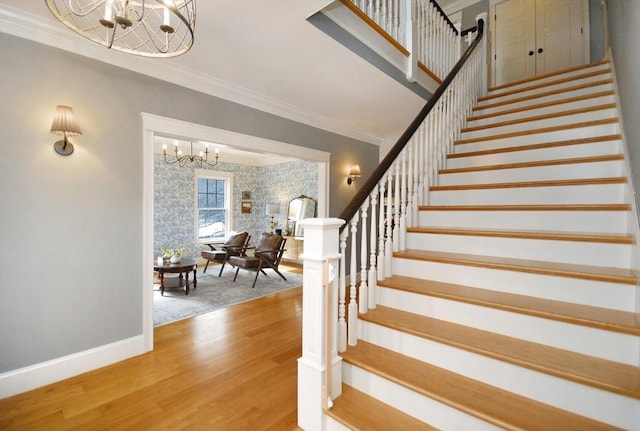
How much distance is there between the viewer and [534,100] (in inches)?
127

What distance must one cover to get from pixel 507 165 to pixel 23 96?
12.3ft

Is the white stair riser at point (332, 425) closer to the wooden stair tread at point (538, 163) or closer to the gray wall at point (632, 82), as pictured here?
the gray wall at point (632, 82)

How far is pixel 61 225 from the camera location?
210cm

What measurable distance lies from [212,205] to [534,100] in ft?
21.3

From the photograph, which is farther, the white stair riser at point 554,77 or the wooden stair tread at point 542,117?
the white stair riser at point 554,77

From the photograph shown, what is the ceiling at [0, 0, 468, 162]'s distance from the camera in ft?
6.29

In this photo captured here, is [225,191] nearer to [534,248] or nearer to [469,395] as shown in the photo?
[534,248]

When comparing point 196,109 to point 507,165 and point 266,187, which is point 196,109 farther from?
point 266,187

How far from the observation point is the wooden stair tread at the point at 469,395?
1.14 m

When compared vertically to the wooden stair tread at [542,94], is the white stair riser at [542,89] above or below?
above

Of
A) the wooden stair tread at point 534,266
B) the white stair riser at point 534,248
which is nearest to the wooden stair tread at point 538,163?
the white stair riser at point 534,248

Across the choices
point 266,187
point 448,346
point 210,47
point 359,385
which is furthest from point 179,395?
point 266,187

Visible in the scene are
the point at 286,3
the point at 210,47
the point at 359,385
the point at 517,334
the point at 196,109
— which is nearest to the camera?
the point at 517,334

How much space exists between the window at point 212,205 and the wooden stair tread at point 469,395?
595 centimetres
